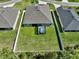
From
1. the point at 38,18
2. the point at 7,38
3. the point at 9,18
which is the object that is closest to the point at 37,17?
the point at 38,18

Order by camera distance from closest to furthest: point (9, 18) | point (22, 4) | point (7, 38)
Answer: point (7, 38) < point (9, 18) < point (22, 4)

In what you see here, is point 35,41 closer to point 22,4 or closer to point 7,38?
point 7,38

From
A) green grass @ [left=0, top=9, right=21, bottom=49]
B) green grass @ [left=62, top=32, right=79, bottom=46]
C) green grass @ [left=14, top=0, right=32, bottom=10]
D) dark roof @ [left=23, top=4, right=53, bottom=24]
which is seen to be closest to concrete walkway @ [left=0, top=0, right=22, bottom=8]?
green grass @ [left=14, top=0, right=32, bottom=10]

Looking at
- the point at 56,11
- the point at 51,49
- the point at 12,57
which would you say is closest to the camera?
the point at 12,57

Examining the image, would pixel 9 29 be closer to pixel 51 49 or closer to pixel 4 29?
pixel 4 29

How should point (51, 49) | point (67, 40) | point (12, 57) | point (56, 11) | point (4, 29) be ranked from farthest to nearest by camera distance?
point (56, 11) → point (4, 29) → point (67, 40) → point (51, 49) → point (12, 57)

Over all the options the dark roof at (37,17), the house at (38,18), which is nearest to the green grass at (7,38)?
the house at (38,18)

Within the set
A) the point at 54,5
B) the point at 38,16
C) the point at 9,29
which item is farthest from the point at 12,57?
the point at 54,5
